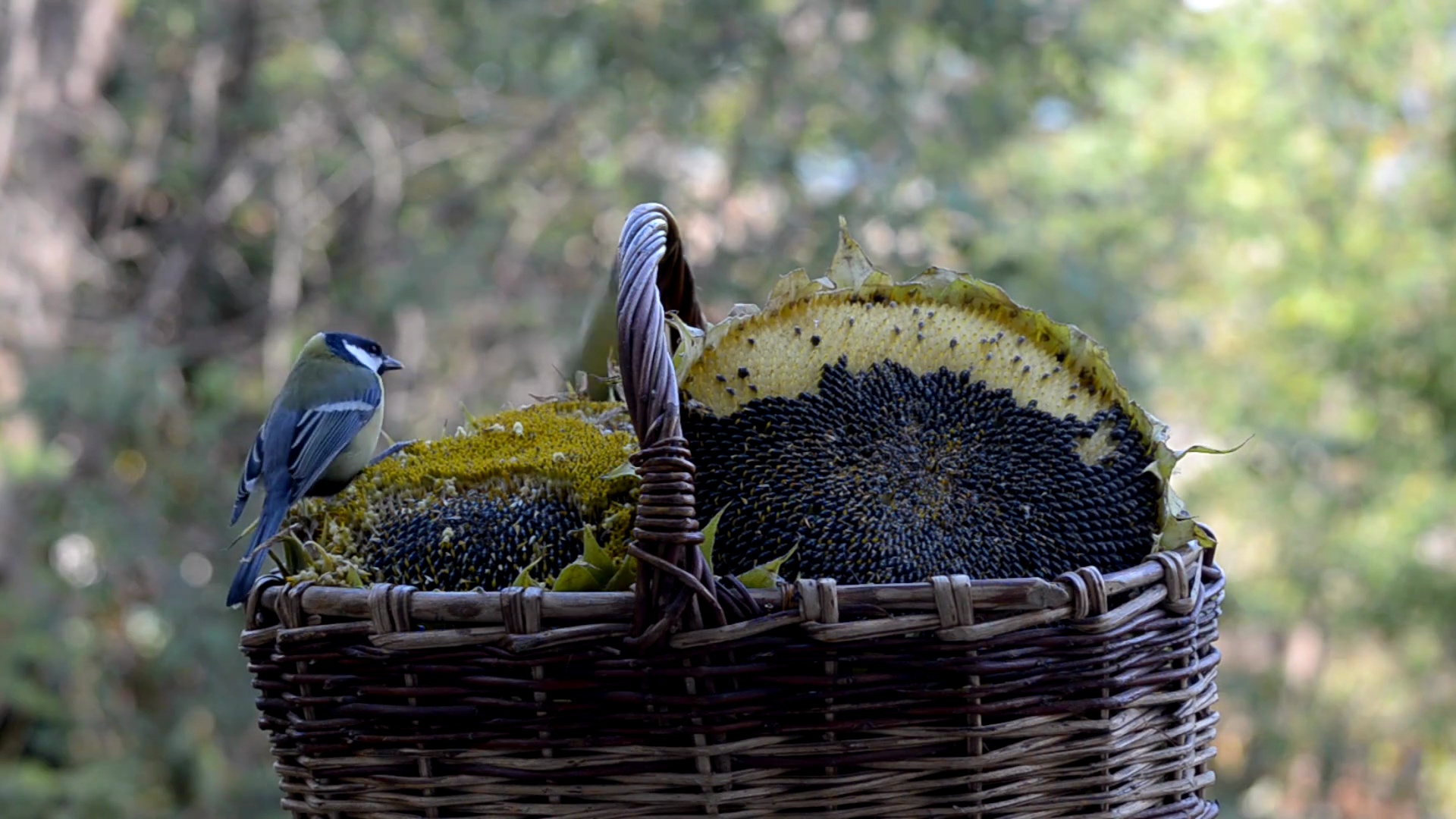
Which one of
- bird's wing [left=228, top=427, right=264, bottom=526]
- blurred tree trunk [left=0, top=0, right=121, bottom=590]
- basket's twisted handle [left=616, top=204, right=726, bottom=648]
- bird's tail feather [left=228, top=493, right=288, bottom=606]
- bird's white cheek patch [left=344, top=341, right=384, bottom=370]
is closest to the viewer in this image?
basket's twisted handle [left=616, top=204, right=726, bottom=648]

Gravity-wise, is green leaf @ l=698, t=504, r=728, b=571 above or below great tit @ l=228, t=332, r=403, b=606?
below

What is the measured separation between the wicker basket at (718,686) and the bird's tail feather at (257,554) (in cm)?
14

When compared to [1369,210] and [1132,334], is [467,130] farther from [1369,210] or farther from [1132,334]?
[1369,210]

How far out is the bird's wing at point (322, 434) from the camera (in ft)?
3.22

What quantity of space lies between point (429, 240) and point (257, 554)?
2.73 meters

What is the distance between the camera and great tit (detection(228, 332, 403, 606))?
0.98 m

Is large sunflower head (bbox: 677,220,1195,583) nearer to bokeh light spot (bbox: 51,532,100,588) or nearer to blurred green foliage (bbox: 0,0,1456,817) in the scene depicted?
blurred green foliage (bbox: 0,0,1456,817)

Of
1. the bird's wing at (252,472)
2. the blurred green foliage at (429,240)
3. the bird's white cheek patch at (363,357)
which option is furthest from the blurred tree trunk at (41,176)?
the bird's wing at (252,472)

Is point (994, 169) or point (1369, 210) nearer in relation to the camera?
point (994, 169)


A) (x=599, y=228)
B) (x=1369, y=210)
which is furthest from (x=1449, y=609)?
(x=599, y=228)

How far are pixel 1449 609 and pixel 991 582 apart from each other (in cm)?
401

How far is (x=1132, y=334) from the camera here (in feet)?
11.0

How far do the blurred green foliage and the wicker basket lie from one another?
6.85 feet

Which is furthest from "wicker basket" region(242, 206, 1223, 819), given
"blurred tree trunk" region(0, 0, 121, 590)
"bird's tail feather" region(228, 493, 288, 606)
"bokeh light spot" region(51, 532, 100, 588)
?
"bokeh light spot" region(51, 532, 100, 588)
